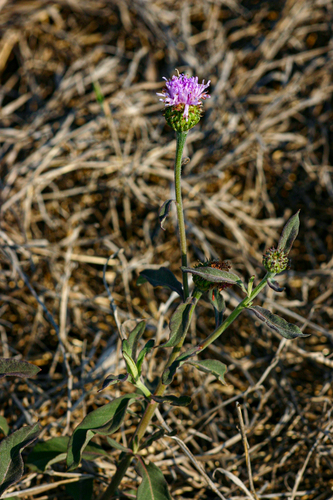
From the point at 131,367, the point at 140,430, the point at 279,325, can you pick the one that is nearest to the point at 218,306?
the point at 279,325

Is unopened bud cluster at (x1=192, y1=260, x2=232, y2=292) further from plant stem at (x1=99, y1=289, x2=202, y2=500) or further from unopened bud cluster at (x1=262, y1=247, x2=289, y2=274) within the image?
unopened bud cluster at (x1=262, y1=247, x2=289, y2=274)

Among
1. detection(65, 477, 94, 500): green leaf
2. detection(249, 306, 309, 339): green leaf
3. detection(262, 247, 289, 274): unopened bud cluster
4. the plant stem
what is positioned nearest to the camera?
detection(249, 306, 309, 339): green leaf

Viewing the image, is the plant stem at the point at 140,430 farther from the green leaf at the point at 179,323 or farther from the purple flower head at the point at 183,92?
the purple flower head at the point at 183,92

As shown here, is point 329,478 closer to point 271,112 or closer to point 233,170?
point 233,170

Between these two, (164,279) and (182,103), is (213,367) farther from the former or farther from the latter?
(182,103)

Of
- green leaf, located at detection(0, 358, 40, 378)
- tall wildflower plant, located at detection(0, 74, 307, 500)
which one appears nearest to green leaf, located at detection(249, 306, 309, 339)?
tall wildflower plant, located at detection(0, 74, 307, 500)
